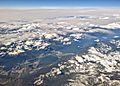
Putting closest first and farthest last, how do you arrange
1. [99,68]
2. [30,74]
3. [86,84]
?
[86,84], [30,74], [99,68]

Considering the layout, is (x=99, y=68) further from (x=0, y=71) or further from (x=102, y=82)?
(x=0, y=71)

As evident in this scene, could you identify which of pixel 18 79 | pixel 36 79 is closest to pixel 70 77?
pixel 36 79

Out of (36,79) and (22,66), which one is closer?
(36,79)

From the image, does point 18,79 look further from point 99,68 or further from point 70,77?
point 99,68

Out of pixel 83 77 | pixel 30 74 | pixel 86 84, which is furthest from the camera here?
pixel 30 74

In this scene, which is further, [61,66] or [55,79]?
[61,66]

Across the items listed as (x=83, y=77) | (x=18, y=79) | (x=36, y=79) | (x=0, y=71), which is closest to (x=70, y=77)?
(x=83, y=77)

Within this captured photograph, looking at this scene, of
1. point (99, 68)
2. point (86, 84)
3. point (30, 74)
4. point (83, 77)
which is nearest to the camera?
point (86, 84)

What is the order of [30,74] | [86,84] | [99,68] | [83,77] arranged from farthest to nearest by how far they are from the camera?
[99,68] → [30,74] → [83,77] → [86,84]
